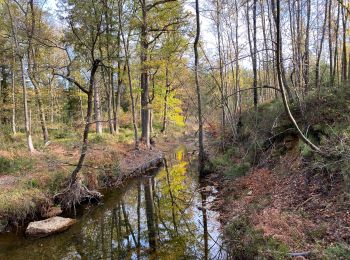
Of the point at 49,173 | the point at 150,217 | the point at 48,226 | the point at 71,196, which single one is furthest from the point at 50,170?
the point at 150,217

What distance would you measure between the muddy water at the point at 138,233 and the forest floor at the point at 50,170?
2.97ft

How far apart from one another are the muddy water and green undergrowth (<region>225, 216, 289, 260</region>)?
41 centimetres

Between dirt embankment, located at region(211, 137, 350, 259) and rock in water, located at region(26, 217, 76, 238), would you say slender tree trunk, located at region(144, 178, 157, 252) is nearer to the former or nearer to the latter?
dirt embankment, located at region(211, 137, 350, 259)

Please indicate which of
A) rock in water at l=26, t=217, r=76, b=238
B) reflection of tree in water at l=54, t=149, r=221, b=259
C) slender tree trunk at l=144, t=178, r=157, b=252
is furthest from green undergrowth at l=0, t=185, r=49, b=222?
slender tree trunk at l=144, t=178, r=157, b=252

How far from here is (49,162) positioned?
12.0 m

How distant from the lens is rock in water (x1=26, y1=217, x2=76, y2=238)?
26.7 ft

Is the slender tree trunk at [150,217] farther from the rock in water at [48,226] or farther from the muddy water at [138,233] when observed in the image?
the rock in water at [48,226]

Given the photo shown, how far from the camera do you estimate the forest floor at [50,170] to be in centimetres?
879

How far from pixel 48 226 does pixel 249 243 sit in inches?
226

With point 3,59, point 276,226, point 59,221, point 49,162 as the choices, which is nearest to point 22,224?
point 59,221

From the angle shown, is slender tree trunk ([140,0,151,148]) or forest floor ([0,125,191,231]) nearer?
forest floor ([0,125,191,231])

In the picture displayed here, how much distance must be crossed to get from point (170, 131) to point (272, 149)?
22120 mm

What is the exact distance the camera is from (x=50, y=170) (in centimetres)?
1127

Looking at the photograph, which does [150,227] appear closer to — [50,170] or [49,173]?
[49,173]
